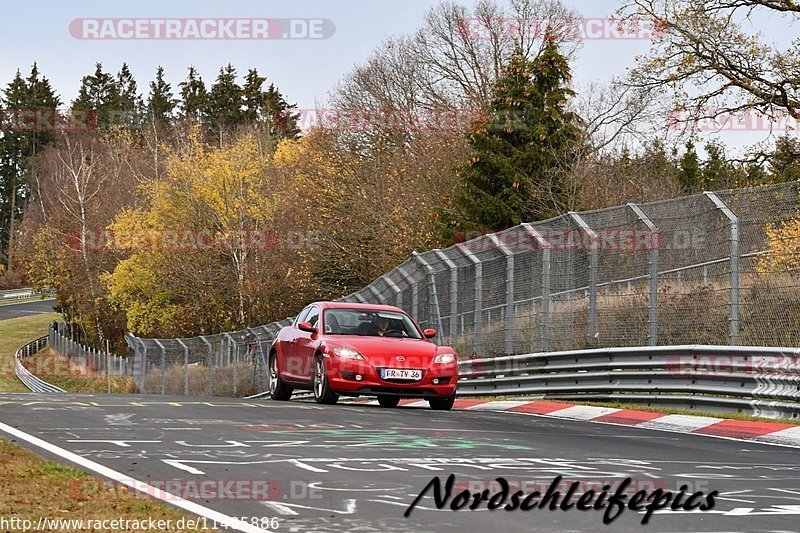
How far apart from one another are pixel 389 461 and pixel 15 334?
87.8 m

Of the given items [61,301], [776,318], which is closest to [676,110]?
[776,318]

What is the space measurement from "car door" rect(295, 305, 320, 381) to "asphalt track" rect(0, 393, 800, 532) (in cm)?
273

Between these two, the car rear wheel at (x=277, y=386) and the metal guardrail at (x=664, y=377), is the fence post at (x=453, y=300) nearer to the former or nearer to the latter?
the metal guardrail at (x=664, y=377)

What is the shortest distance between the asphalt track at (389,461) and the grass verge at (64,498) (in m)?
0.36

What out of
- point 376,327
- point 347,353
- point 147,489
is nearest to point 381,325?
point 376,327

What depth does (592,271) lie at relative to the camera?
59.3 feet

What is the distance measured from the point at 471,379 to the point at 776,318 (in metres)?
7.88

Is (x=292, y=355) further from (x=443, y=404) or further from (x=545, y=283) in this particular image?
(x=545, y=283)

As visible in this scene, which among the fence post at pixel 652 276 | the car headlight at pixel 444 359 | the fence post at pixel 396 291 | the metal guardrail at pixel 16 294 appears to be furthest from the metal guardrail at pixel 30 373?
the fence post at pixel 652 276

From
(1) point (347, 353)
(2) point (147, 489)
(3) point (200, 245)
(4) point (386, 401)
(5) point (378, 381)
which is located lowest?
(4) point (386, 401)

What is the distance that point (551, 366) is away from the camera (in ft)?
63.0

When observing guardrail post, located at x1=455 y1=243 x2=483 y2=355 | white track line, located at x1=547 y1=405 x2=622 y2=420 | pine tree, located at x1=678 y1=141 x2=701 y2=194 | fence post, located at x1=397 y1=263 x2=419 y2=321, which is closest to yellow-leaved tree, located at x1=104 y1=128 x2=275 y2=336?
fence post, located at x1=397 y1=263 x2=419 y2=321

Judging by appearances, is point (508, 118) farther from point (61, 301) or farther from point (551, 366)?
point (61, 301)

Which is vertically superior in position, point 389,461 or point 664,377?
point 664,377
